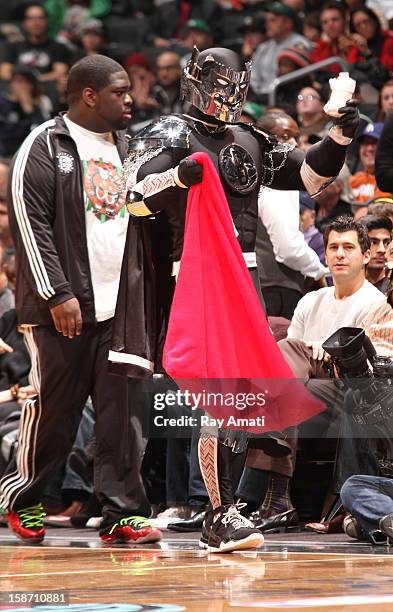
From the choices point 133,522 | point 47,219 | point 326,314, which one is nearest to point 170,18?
point 326,314

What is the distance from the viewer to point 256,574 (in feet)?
13.2

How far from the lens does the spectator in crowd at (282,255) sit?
21.2 ft

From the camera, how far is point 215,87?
498 centimetres

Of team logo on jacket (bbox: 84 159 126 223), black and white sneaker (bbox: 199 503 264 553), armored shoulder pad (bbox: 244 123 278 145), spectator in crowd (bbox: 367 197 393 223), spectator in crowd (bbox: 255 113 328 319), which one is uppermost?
armored shoulder pad (bbox: 244 123 278 145)

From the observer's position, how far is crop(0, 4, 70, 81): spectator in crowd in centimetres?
1310

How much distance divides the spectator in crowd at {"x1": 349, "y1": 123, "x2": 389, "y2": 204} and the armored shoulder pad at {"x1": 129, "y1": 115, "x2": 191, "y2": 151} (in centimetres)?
272

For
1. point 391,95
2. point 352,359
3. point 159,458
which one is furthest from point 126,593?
point 391,95

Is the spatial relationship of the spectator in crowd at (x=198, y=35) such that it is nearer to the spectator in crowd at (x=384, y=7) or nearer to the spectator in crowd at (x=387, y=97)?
the spectator in crowd at (x=384, y=7)

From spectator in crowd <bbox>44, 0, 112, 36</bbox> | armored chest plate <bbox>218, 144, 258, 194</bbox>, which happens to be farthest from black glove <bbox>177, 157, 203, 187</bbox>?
spectator in crowd <bbox>44, 0, 112, 36</bbox>

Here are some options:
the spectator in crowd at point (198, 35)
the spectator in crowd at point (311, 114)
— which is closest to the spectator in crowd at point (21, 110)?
the spectator in crowd at point (198, 35)

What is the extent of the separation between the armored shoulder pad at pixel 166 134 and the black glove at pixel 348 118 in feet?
2.06

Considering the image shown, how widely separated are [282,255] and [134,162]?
1.59 meters

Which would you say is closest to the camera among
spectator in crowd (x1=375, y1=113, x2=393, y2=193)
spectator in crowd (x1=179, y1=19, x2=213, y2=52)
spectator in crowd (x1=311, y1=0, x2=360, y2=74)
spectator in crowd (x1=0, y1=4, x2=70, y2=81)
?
spectator in crowd (x1=375, y1=113, x2=393, y2=193)

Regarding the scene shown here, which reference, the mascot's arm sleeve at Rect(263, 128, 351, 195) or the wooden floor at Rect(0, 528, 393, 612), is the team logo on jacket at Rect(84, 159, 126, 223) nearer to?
the mascot's arm sleeve at Rect(263, 128, 351, 195)
